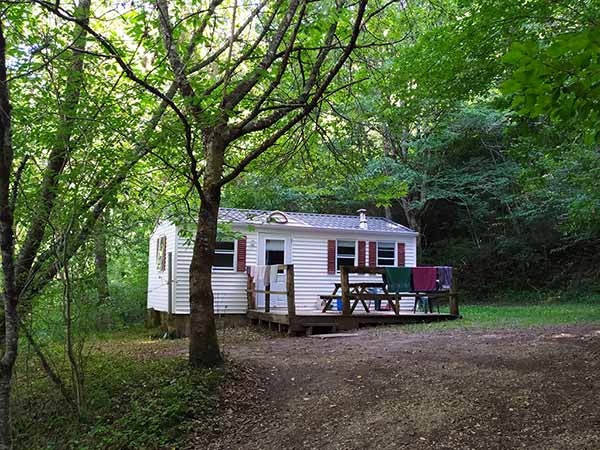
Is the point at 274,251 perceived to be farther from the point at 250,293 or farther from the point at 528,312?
the point at 528,312

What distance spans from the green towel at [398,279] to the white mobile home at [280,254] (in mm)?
2349

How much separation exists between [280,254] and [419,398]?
8.90 m

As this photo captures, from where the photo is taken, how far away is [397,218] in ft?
75.6

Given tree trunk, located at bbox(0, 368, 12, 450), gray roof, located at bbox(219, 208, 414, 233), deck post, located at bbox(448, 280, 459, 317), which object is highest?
gray roof, located at bbox(219, 208, 414, 233)

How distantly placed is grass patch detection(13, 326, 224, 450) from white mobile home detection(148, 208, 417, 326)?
18.9 feet

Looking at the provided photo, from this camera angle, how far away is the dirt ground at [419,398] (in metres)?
3.72

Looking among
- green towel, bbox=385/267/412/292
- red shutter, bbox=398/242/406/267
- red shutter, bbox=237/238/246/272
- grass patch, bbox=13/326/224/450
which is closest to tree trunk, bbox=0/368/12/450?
grass patch, bbox=13/326/224/450

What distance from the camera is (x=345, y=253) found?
558 inches

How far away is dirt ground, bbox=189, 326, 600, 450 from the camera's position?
372 centimetres

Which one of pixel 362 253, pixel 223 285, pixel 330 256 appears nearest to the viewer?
pixel 223 285

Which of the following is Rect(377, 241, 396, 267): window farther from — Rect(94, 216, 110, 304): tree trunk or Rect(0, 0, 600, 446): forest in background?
Rect(94, 216, 110, 304): tree trunk

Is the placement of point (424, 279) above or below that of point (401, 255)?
below

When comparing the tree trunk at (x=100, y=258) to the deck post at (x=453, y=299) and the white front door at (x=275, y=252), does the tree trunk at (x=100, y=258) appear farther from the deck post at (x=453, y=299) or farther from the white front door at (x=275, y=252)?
the deck post at (x=453, y=299)

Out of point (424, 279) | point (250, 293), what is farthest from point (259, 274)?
point (424, 279)
